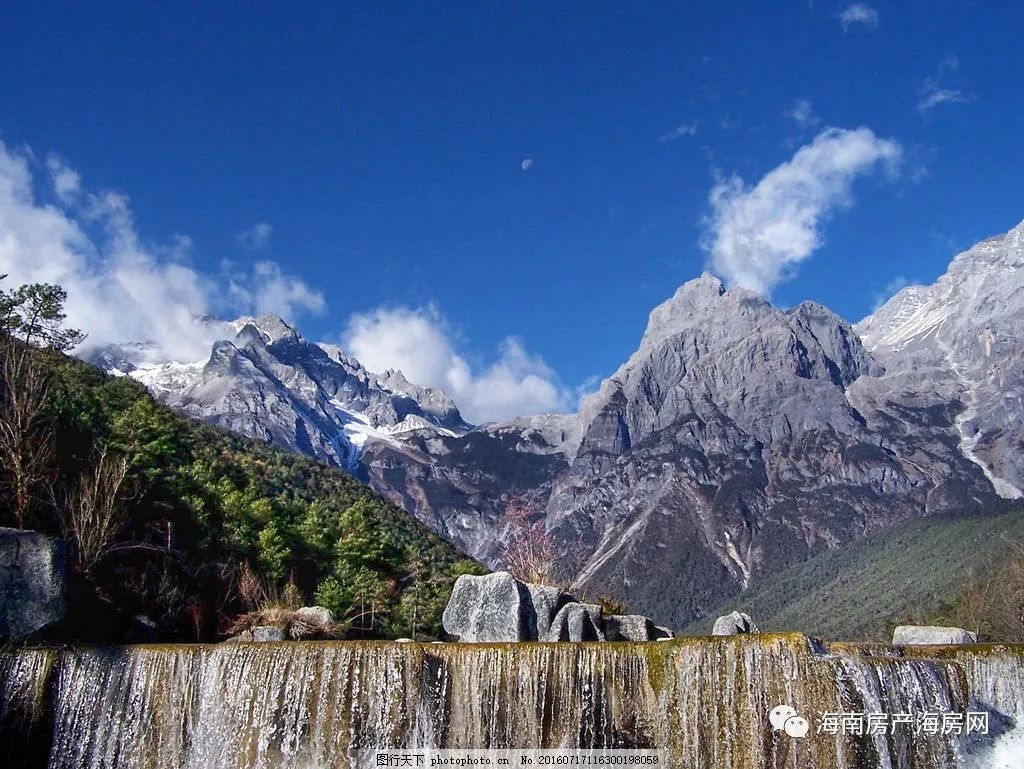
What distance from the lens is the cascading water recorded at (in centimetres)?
1884

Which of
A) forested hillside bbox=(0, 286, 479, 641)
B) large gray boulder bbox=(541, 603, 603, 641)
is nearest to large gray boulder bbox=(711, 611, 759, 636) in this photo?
large gray boulder bbox=(541, 603, 603, 641)

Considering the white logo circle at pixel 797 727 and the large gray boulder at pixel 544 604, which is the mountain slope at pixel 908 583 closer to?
the large gray boulder at pixel 544 604

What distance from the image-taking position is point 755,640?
1892cm

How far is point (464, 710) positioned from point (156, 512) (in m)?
25.3

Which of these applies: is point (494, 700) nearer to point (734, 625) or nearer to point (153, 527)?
point (734, 625)

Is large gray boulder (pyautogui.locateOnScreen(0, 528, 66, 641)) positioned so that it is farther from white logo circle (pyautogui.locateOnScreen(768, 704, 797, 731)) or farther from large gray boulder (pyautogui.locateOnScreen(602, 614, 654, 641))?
white logo circle (pyautogui.locateOnScreen(768, 704, 797, 731))

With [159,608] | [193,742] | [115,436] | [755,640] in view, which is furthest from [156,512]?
[755,640]

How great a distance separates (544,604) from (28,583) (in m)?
15.2

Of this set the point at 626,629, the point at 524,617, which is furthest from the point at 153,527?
the point at 626,629

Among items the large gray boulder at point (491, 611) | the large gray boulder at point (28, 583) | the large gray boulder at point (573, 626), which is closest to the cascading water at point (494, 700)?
the large gray boulder at point (28, 583)

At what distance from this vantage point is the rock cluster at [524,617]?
2748 cm

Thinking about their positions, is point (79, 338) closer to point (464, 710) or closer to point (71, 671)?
point (71, 671)

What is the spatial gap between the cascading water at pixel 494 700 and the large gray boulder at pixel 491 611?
675 centimetres

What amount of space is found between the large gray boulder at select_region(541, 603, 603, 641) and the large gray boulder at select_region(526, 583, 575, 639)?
22 cm
